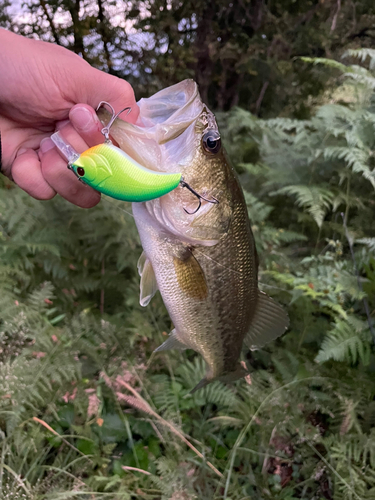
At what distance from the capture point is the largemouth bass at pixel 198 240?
991mm

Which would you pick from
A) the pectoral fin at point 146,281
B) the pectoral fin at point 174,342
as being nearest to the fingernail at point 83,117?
the pectoral fin at point 146,281

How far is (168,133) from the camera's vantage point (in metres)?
0.99

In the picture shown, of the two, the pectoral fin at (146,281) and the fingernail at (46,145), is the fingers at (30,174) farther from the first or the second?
the pectoral fin at (146,281)

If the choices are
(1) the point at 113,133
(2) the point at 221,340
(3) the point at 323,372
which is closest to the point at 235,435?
(3) the point at 323,372

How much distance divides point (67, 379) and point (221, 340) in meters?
1.10

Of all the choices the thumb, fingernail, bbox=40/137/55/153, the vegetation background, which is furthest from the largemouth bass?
fingernail, bbox=40/137/55/153

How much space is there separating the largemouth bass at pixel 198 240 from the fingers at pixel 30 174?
48cm

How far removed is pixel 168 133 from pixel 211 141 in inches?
5.2

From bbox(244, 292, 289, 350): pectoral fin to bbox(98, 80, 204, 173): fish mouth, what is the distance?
0.75m

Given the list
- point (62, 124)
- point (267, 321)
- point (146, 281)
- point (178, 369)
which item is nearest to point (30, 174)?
point (62, 124)

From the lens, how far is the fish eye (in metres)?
0.99

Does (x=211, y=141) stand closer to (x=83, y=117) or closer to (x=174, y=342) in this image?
(x=83, y=117)

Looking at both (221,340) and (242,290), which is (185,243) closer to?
(242,290)

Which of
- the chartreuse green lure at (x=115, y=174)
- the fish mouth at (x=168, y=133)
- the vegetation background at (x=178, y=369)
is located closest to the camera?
the chartreuse green lure at (x=115, y=174)
